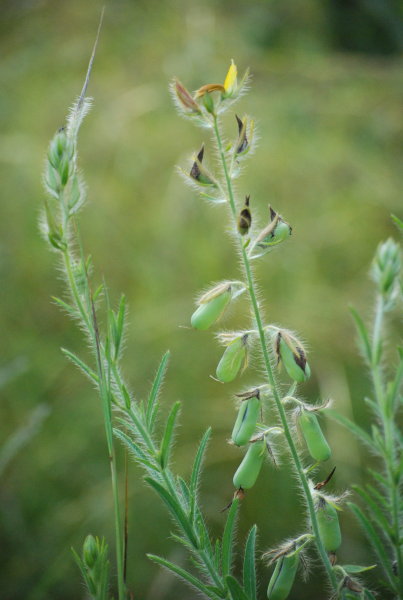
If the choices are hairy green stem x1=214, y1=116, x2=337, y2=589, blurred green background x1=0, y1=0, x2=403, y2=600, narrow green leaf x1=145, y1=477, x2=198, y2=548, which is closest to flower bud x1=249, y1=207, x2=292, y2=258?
hairy green stem x1=214, y1=116, x2=337, y2=589

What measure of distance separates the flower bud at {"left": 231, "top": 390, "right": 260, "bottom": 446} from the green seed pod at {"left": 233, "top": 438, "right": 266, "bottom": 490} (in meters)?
0.01

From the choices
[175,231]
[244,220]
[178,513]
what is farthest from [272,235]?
[175,231]

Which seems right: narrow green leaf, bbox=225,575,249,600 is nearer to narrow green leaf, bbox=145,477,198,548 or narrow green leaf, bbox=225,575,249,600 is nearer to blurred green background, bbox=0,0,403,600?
narrow green leaf, bbox=145,477,198,548

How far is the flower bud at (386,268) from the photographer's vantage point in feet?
0.90

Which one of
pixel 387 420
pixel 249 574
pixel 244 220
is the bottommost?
pixel 249 574

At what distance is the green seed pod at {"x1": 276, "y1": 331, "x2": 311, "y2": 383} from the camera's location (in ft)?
1.06

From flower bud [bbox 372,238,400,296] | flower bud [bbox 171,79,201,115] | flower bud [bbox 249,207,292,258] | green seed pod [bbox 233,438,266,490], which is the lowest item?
green seed pod [bbox 233,438,266,490]

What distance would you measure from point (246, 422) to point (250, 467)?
0.10 feet

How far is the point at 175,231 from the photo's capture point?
4.73 ft

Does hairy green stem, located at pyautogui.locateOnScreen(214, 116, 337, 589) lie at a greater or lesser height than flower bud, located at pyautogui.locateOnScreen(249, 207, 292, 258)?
lesser

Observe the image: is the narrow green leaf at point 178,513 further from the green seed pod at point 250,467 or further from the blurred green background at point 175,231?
the blurred green background at point 175,231

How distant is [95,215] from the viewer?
4.90ft

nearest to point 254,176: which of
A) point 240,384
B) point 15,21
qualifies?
point 240,384

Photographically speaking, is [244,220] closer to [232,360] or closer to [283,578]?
[232,360]
